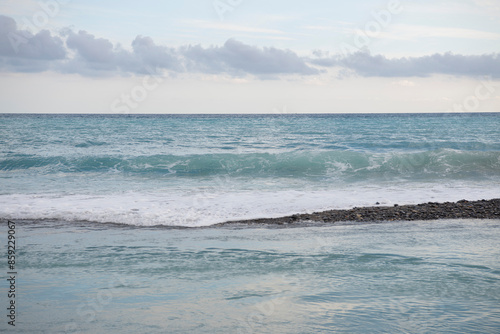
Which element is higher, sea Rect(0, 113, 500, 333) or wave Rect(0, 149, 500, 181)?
wave Rect(0, 149, 500, 181)

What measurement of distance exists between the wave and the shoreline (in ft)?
26.5

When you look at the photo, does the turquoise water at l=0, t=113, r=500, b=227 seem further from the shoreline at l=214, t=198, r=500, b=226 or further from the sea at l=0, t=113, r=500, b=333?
the shoreline at l=214, t=198, r=500, b=226

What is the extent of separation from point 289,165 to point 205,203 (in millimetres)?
11005

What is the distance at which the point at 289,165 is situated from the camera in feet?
77.0

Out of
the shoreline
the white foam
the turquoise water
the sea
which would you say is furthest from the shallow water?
the turquoise water

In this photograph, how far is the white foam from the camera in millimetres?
11172

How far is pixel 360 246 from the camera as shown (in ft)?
25.2

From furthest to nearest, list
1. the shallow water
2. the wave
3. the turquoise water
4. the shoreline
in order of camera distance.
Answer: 1. the wave
2. the turquoise water
3. the shoreline
4. the shallow water

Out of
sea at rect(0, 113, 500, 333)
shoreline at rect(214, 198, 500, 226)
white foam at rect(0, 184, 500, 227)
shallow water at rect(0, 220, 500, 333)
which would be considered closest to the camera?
shallow water at rect(0, 220, 500, 333)

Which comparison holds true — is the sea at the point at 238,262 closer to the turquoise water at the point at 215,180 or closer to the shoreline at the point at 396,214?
the turquoise water at the point at 215,180

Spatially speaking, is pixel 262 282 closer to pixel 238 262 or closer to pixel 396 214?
pixel 238 262

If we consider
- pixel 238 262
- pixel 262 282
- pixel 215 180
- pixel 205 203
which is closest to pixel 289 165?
pixel 215 180

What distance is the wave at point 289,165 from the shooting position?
2145 cm

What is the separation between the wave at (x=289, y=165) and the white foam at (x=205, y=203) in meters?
4.87
